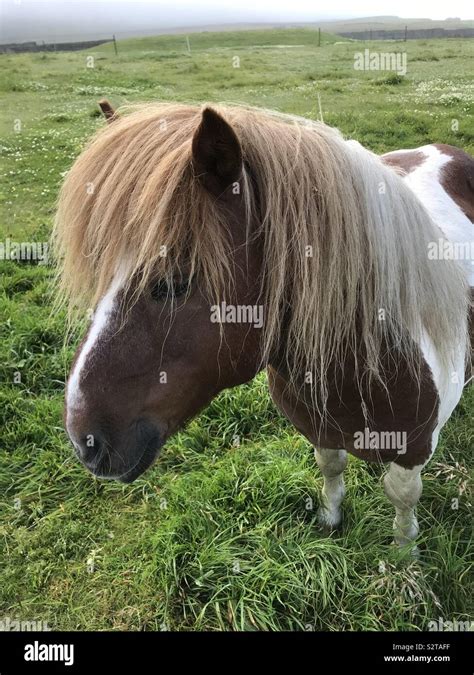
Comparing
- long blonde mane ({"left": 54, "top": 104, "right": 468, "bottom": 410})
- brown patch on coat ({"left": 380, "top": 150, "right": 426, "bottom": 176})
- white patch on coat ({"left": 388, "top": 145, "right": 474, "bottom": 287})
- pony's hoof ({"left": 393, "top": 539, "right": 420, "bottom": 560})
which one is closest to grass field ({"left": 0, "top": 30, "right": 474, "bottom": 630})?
pony's hoof ({"left": 393, "top": 539, "right": 420, "bottom": 560})

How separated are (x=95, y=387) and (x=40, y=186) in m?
7.84

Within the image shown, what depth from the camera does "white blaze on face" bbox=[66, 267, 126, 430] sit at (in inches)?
58.3

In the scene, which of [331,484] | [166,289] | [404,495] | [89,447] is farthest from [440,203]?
[89,447]

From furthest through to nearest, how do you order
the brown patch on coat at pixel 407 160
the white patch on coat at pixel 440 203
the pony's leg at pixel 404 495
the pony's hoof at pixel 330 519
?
the brown patch on coat at pixel 407 160
the pony's hoof at pixel 330 519
the white patch on coat at pixel 440 203
the pony's leg at pixel 404 495

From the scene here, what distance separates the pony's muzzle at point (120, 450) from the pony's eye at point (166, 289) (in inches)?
16.1

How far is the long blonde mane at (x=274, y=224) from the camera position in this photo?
1.49 m

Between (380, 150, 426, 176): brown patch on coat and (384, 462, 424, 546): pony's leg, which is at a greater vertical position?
(380, 150, 426, 176): brown patch on coat

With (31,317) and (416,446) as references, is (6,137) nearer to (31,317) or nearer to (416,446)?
(31,317)

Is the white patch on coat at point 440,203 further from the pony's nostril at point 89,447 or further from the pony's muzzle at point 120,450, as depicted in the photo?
the pony's nostril at point 89,447

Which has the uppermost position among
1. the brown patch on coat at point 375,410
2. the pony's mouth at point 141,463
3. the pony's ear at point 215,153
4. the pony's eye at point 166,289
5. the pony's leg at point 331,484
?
the pony's ear at point 215,153

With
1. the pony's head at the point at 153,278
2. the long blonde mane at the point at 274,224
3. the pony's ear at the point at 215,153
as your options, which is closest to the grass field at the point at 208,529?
the long blonde mane at the point at 274,224

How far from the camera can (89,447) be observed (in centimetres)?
157

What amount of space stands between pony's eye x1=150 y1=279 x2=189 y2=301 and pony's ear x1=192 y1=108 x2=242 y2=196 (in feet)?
0.98

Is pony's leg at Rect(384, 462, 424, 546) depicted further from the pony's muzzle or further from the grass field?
the pony's muzzle
